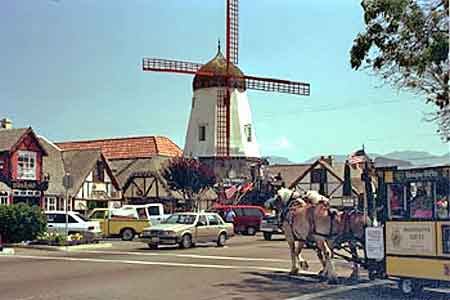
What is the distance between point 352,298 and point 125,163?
5278cm

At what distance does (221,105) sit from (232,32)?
318 inches

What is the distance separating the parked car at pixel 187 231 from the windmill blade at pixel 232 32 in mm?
41852

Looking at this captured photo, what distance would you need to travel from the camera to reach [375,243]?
571 inches

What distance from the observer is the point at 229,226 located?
102ft

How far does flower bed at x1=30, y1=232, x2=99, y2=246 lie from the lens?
95.7ft

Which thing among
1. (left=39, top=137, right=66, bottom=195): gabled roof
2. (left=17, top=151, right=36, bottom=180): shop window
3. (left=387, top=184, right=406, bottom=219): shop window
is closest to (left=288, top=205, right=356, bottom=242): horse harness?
(left=387, top=184, right=406, bottom=219): shop window

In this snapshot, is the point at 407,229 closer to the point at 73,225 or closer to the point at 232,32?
the point at 73,225

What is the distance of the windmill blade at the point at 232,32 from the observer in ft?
233

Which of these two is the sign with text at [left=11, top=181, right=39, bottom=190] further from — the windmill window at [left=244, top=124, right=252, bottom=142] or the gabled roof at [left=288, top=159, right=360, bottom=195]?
the gabled roof at [left=288, top=159, right=360, bottom=195]

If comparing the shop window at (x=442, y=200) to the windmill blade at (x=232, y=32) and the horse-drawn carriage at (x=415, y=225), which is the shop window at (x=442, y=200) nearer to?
the horse-drawn carriage at (x=415, y=225)

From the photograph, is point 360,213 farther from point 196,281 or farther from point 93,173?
point 93,173

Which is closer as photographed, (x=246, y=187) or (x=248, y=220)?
(x=248, y=220)

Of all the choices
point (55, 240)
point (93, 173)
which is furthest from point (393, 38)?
point (93, 173)

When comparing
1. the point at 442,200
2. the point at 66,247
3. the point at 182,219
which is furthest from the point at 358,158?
the point at 66,247
